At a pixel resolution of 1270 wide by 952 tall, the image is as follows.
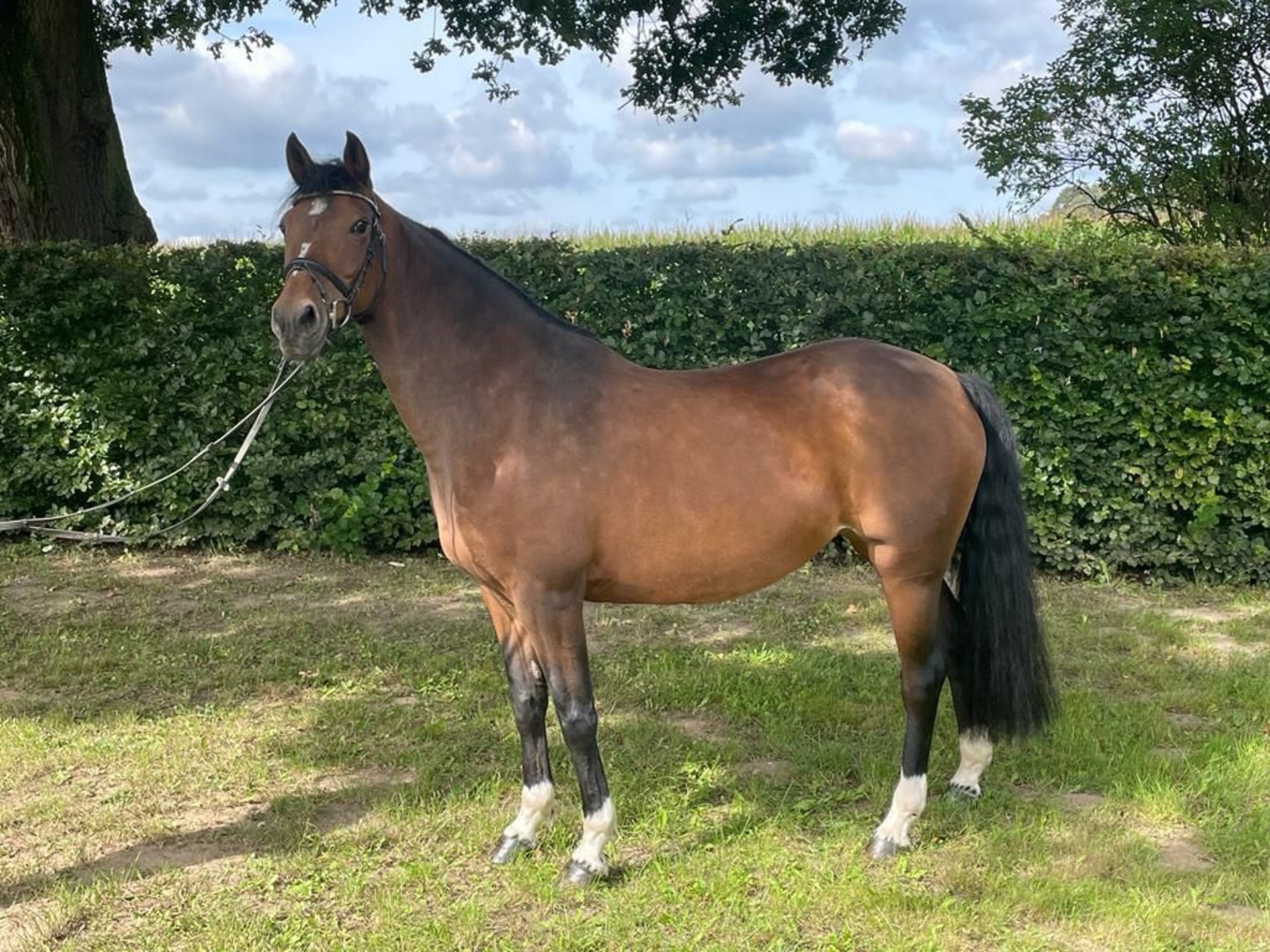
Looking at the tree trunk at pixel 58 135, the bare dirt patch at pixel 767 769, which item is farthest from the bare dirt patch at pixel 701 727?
the tree trunk at pixel 58 135

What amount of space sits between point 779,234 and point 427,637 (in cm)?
850

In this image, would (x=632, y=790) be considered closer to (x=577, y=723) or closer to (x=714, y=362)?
(x=577, y=723)

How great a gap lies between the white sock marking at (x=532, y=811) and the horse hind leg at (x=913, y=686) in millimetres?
1155

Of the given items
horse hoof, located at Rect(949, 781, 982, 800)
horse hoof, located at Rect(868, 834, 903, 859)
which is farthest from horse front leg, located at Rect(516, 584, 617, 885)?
horse hoof, located at Rect(949, 781, 982, 800)

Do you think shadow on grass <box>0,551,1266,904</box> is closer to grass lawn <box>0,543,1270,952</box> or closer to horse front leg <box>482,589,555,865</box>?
grass lawn <box>0,543,1270,952</box>

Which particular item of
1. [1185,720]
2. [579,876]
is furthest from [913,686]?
[1185,720]

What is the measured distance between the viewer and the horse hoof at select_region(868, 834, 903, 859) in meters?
3.41

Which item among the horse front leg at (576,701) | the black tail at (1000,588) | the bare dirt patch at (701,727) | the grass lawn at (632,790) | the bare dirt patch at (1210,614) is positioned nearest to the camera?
the grass lawn at (632,790)

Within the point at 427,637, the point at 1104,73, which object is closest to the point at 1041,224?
the point at 1104,73

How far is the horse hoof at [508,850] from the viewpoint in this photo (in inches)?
134

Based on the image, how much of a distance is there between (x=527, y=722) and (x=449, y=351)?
1.34 meters

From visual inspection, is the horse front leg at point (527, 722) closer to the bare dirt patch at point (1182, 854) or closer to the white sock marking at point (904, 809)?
the white sock marking at point (904, 809)

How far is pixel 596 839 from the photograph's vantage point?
129 inches

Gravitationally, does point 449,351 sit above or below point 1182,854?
above
